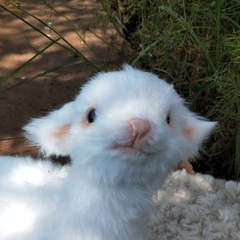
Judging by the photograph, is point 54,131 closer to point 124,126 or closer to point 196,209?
point 124,126

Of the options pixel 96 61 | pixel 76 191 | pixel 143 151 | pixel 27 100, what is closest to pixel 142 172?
pixel 143 151

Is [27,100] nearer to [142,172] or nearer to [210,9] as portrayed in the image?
[210,9]


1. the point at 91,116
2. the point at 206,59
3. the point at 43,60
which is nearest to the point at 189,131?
the point at 91,116

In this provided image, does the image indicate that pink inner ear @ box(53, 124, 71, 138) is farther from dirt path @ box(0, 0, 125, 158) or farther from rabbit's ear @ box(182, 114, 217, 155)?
dirt path @ box(0, 0, 125, 158)

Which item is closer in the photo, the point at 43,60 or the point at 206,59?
the point at 206,59

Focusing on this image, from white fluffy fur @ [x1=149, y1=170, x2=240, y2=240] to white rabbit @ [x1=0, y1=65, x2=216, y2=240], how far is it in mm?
437

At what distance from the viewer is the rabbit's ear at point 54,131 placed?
1.09 m

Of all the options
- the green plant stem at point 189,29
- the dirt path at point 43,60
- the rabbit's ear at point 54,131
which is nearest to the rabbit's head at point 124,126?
the rabbit's ear at point 54,131

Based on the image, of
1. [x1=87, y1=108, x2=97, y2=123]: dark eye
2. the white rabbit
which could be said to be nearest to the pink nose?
the white rabbit

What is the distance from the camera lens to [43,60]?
2.42 meters

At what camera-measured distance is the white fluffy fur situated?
154 centimetres

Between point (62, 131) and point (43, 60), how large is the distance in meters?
1.37

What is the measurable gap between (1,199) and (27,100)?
1029 mm

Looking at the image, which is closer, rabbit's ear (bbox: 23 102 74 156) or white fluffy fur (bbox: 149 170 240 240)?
rabbit's ear (bbox: 23 102 74 156)
